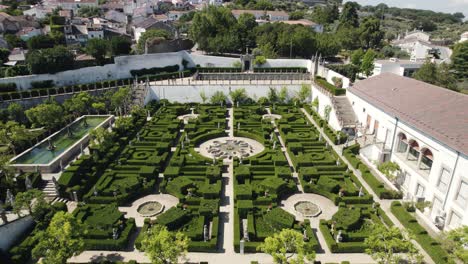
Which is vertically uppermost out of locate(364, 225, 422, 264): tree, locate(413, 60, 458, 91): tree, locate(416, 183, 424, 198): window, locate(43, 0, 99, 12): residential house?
locate(43, 0, 99, 12): residential house

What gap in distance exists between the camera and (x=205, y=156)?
3431 centimetres

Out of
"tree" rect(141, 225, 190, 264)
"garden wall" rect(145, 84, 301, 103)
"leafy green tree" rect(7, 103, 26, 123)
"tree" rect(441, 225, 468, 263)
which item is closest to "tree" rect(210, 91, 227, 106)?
"garden wall" rect(145, 84, 301, 103)

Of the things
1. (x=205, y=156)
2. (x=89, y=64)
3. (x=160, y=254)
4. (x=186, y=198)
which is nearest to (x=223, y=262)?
(x=160, y=254)

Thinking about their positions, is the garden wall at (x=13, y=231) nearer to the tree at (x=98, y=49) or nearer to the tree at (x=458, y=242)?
the tree at (x=458, y=242)

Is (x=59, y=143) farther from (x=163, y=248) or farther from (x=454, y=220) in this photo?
(x=454, y=220)

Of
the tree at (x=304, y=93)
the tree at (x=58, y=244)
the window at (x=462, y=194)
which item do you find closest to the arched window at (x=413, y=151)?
the window at (x=462, y=194)

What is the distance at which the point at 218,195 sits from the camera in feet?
86.4

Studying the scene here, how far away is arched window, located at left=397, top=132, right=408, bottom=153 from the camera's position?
30.3 meters

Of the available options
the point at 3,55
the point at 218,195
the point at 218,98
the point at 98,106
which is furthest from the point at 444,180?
the point at 3,55

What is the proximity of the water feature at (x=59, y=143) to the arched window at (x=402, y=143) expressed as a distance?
120ft

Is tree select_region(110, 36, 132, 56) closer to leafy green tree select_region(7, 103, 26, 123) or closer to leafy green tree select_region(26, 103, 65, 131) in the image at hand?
leafy green tree select_region(7, 103, 26, 123)

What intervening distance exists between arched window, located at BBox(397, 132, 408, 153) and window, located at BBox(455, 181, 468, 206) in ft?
27.9

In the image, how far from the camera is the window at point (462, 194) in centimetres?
2167

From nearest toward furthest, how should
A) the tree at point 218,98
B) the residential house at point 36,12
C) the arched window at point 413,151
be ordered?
the arched window at point 413,151 → the tree at point 218,98 → the residential house at point 36,12
